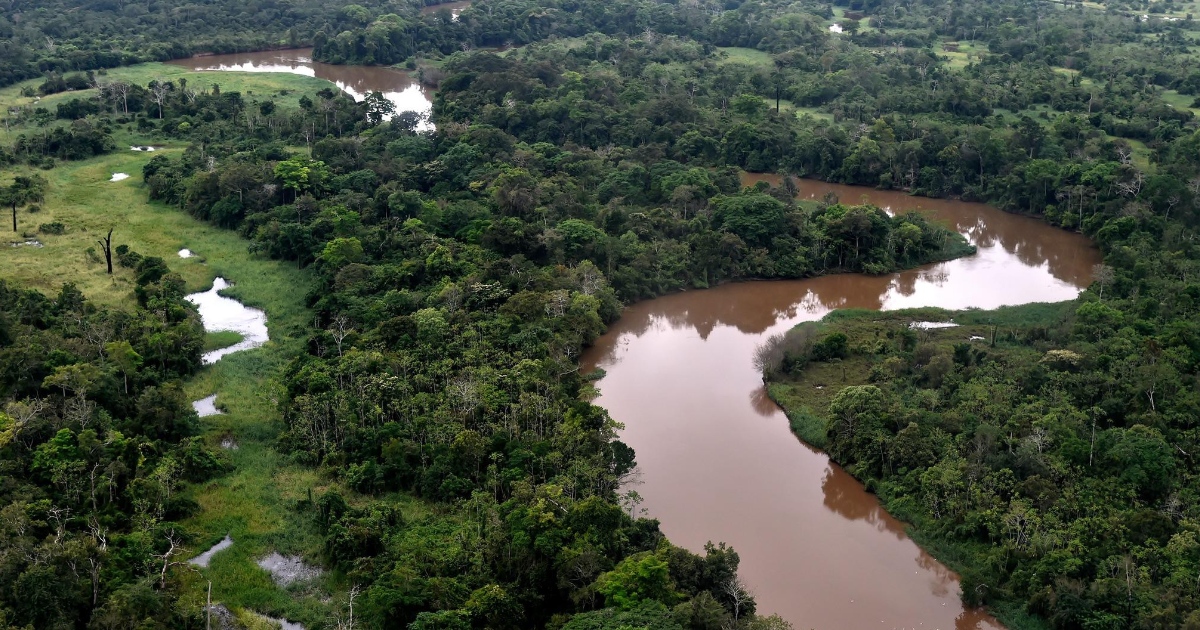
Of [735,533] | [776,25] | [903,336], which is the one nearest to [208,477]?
[735,533]

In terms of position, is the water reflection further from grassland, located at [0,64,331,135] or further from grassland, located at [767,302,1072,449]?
grassland, located at [0,64,331,135]

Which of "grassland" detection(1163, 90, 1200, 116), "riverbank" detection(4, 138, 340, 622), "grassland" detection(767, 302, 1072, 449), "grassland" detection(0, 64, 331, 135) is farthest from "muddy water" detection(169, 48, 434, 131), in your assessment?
"grassland" detection(1163, 90, 1200, 116)

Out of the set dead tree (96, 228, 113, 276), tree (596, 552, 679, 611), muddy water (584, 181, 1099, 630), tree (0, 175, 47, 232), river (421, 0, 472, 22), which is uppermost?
river (421, 0, 472, 22)

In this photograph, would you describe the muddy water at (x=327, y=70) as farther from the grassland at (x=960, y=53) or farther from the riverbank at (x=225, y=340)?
the grassland at (x=960, y=53)

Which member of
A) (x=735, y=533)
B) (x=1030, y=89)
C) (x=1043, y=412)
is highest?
(x=1030, y=89)

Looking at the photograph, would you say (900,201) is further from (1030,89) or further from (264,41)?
(264,41)

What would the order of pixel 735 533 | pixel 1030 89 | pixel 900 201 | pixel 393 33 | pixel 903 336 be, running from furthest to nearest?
pixel 393 33 < pixel 1030 89 < pixel 900 201 < pixel 903 336 < pixel 735 533
